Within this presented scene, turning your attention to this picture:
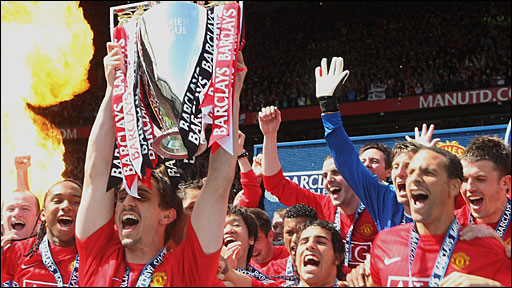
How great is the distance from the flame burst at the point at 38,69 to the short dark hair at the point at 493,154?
3.95m

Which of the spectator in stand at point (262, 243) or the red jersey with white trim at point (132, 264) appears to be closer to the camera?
the red jersey with white trim at point (132, 264)

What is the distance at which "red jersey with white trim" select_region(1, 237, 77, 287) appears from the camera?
3648 millimetres

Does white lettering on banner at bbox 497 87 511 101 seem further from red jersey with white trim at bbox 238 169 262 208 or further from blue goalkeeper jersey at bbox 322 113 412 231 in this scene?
blue goalkeeper jersey at bbox 322 113 412 231

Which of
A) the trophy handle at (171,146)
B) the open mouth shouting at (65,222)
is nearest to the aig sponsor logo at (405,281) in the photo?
the trophy handle at (171,146)

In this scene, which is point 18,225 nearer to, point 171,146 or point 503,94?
point 171,146

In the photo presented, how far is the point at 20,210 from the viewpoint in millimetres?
4570

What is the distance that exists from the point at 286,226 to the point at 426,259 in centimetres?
168

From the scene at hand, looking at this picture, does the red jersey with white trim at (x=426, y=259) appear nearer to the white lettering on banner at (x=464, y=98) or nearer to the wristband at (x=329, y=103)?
the wristband at (x=329, y=103)

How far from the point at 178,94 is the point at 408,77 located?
46.2ft

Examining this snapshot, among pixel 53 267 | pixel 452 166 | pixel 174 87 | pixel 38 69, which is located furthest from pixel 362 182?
pixel 38 69

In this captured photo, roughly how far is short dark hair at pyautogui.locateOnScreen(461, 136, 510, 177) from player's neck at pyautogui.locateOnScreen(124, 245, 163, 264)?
1899mm

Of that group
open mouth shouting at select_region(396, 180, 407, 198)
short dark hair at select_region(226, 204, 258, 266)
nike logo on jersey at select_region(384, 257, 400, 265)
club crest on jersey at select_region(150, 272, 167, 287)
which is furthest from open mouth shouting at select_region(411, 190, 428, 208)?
short dark hair at select_region(226, 204, 258, 266)

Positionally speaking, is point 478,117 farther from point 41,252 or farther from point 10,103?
point 41,252

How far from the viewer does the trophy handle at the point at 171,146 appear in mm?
→ 3125
